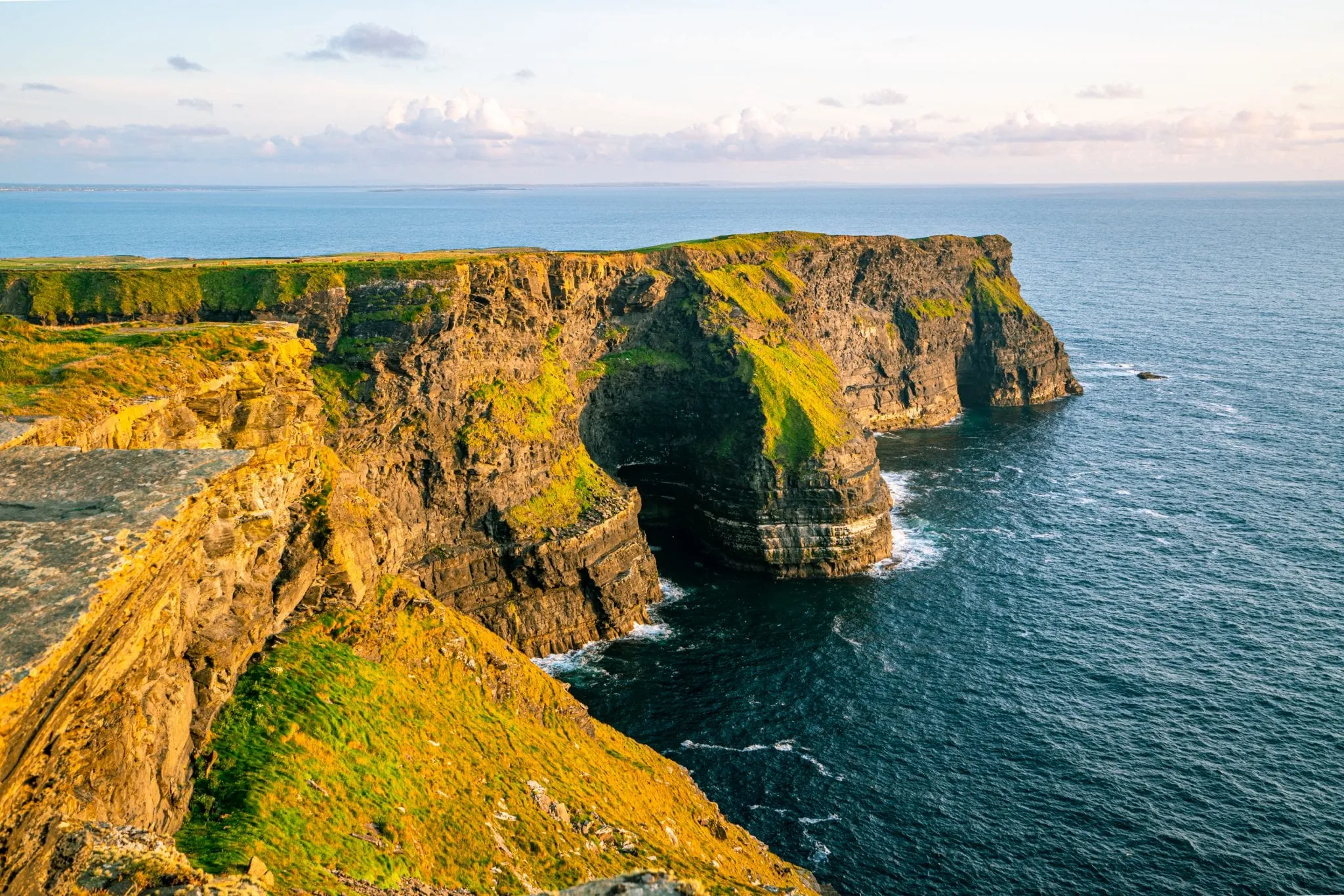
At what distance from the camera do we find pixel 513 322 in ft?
272

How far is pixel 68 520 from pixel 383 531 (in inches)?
980

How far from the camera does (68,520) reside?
18469 mm

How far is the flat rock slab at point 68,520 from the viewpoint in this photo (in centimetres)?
1544

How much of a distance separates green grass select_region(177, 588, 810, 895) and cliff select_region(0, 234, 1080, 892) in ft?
0.50

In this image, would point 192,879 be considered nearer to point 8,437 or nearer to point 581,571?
point 8,437

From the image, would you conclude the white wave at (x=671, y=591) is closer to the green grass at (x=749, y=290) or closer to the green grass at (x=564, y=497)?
the green grass at (x=564, y=497)

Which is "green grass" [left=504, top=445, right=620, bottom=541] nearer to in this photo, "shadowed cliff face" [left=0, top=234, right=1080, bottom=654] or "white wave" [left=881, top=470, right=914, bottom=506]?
"shadowed cliff face" [left=0, top=234, right=1080, bottom=654]

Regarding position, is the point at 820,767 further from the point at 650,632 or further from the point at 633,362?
the point at 633,362

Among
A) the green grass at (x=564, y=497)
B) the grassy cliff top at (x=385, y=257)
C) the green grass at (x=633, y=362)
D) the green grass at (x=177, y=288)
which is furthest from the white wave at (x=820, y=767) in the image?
the grassy cliff top at (x=385, y=257)

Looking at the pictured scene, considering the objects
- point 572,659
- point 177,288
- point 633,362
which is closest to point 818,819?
point 572,659

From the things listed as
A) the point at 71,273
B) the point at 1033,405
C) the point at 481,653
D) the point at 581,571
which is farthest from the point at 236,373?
the point at 1033,405

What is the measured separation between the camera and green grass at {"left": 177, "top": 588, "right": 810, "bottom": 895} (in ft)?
87.1

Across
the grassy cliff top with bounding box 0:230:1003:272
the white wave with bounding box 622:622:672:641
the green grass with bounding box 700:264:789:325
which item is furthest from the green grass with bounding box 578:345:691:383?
the white wave with bounding box 622:622:672:641

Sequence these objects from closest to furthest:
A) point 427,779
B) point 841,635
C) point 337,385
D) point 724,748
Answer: point 427,779 < point 724,748 < point 337,385 < point 841,635
